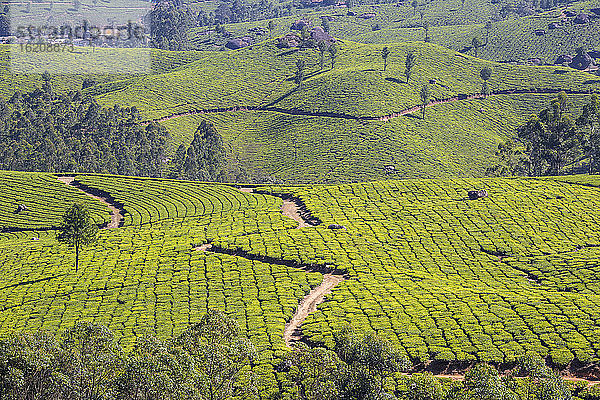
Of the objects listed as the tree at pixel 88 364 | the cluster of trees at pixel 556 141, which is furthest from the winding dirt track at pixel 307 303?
the cluster of trees at pixel 556 141

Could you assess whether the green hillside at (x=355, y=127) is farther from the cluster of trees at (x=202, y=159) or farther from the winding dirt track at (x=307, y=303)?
the winding dirt track at (x=307, y=303)

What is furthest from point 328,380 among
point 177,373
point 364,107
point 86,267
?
point 364,107

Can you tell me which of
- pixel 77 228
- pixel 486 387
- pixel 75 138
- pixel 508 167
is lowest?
pixel 75 138

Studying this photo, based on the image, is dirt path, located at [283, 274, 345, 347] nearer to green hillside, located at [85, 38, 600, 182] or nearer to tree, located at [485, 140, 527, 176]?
green hillside, located at [85, 38, 600, 182]

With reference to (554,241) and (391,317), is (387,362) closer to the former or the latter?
(391,317)

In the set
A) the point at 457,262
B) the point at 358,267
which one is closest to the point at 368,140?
the point at 457,262

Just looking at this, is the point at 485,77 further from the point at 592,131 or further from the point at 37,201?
the point at 37,201

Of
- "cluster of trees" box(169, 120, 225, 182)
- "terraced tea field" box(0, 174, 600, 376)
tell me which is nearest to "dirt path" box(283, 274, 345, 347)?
"terraced tea field" box(0, 174, 600, 376)
